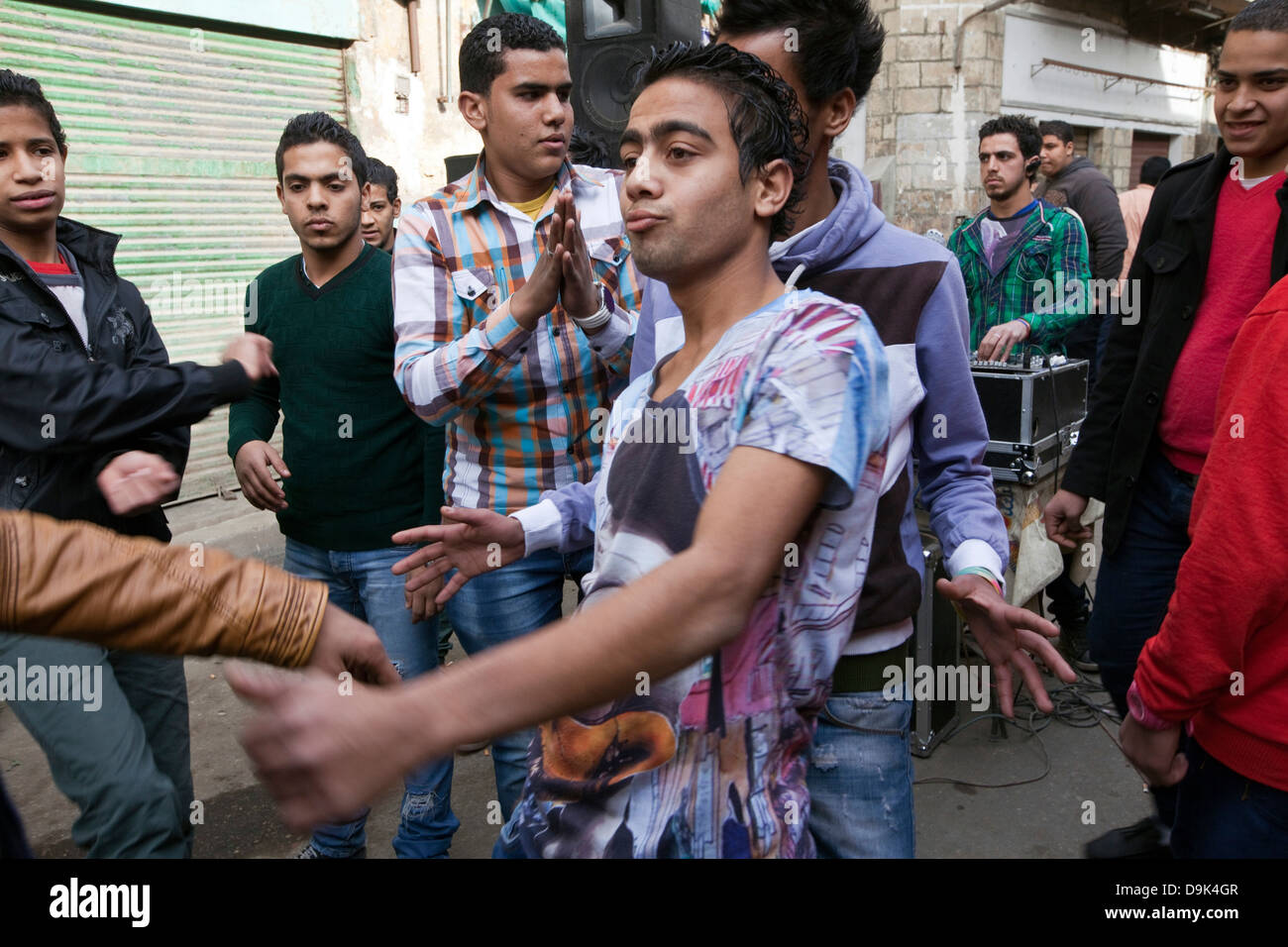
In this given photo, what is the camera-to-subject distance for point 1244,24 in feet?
9.05

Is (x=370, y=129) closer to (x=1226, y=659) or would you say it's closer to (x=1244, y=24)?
(x=1244, y=24)

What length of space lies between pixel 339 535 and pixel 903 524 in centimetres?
195

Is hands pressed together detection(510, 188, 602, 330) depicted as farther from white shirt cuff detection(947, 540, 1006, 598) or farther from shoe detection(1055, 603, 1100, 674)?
shoe detection(1055, 603, 1100, 674)

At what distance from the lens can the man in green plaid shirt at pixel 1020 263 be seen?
4738 mm

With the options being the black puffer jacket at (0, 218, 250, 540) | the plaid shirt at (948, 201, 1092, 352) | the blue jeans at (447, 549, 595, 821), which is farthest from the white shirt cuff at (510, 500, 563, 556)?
the plaid shirt at (948, 201, 1092, 352)

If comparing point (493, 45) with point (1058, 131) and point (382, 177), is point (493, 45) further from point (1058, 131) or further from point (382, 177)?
point (1058, 131)

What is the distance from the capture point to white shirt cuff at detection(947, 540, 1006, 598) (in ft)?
6.04

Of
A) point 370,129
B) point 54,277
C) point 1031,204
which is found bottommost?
point 54,277

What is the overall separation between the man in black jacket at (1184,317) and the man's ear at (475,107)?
2013 millimetres

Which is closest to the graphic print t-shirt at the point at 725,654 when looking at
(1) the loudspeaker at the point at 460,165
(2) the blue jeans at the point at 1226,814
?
(2) the blue jeans at the point at 1226,814

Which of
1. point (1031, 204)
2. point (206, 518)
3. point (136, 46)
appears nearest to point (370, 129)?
point (136, 46)

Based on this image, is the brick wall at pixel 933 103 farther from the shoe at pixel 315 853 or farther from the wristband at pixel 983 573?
the wristband at pixel 983 573

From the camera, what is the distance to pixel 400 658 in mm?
3205
